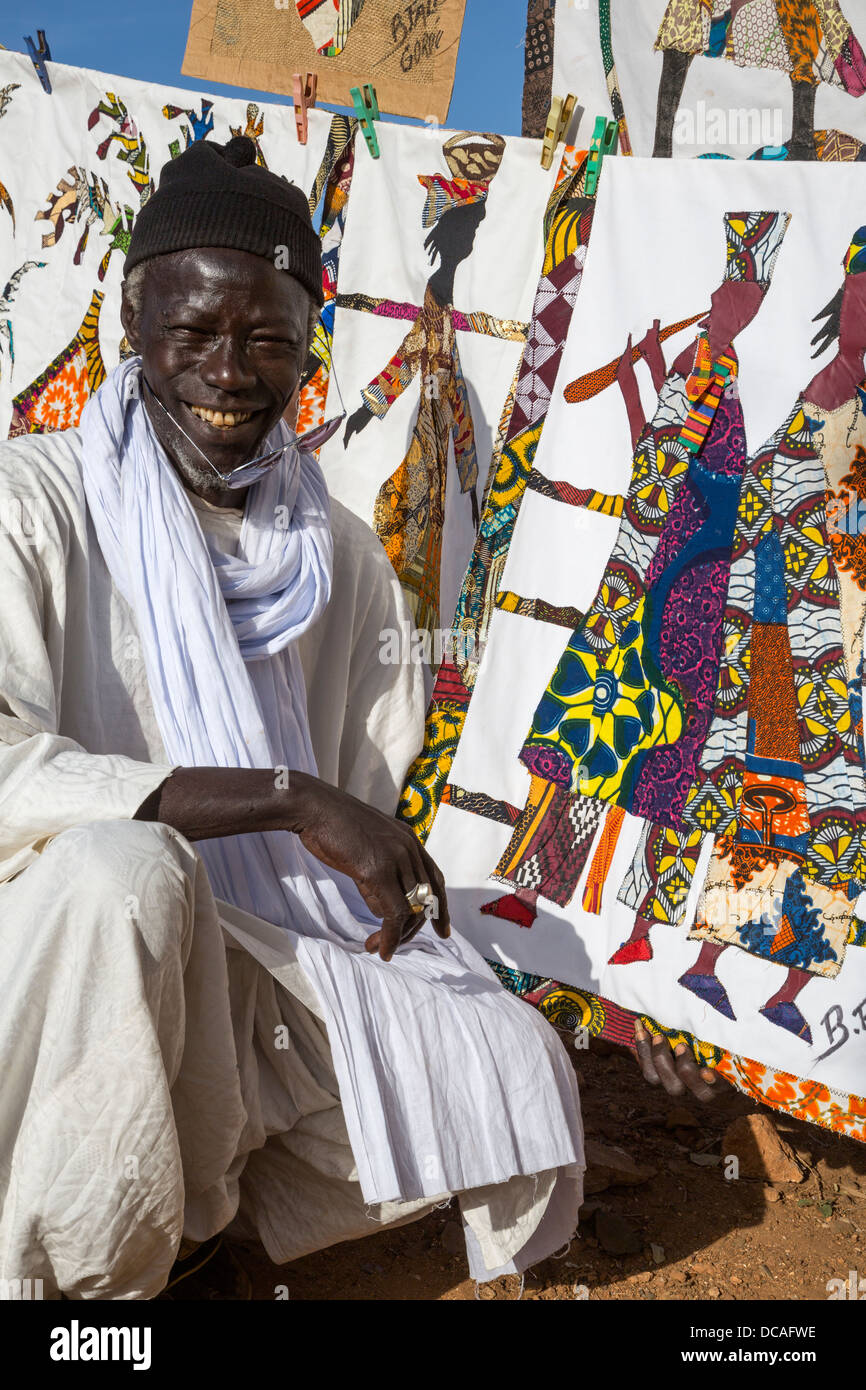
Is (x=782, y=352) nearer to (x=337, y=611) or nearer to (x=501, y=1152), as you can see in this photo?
(x=337, y=611)

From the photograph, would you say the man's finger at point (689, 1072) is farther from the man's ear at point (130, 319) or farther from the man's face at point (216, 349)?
the man's ear at point (130, 319)

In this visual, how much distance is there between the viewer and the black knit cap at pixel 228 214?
245 cm

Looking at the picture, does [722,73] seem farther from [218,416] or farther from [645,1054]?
[645,1054]

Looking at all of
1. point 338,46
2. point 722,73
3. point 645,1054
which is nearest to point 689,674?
point 645,1054

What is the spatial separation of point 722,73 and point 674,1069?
264 cm

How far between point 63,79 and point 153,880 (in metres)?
2.77

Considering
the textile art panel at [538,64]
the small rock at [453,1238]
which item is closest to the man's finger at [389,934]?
the small rock at [453,1238]

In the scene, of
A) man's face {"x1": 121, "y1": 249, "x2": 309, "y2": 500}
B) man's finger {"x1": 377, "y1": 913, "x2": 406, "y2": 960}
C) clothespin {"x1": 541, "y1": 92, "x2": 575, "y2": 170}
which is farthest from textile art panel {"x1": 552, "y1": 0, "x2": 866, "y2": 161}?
man's finger {"x1": 377, "y1": 913, "x2": 406, "y2": 960}

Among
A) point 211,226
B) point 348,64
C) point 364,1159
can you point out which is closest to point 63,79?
point 348,64

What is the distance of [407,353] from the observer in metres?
3.47

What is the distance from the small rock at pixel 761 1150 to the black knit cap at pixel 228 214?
221 centimetres

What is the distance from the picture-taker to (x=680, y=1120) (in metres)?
3.30

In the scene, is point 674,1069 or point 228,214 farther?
point 674,1069

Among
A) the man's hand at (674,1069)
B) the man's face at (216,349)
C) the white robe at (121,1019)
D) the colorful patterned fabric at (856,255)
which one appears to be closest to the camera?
the white robe at (121,1019)
